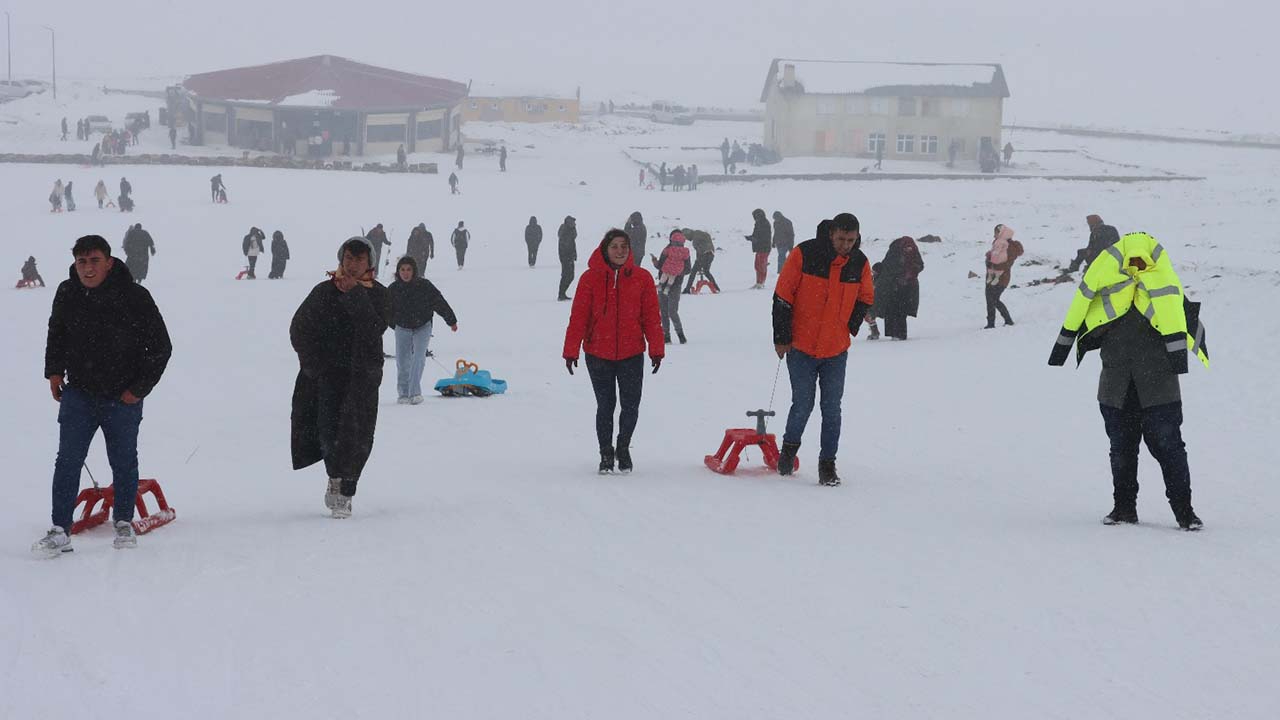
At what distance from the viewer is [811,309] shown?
26.7 feet

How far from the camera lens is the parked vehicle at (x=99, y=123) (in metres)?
75.1

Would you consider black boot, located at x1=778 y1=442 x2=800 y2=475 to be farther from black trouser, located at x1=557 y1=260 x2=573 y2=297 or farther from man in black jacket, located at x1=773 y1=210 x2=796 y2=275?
man in black jacket, located at x1=773 y1=210 x2=796 y2=275

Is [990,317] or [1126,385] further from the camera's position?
[990,317]

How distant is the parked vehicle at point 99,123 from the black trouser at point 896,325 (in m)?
65.5

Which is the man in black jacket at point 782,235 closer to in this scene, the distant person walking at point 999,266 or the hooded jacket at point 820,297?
the distant person walking at point 999,266

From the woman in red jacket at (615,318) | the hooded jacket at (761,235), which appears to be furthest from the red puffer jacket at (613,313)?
the hooded jacket at (761,235)

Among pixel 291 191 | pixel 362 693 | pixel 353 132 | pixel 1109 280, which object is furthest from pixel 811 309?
pixel 353 132

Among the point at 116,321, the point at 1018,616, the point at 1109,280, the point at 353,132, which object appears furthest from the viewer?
the point at 353,132

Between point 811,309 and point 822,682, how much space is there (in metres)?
3.90

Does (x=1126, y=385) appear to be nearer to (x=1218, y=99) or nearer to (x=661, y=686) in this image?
(x=661, y=686)

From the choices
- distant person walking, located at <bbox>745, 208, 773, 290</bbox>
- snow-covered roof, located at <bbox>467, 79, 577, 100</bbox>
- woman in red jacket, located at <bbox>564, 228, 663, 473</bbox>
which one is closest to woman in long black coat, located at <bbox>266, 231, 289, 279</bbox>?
distant person walking, located at <bbox>745, 208, 773, 290</bbox>

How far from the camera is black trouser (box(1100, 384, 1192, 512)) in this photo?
695cm

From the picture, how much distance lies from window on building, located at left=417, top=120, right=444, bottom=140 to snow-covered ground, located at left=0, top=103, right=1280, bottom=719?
192 feet

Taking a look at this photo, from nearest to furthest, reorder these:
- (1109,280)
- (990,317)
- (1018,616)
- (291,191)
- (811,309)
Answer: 1. (1018,616)
2. (1109,280)
3. (811,309)
4. (990,317)
5. (291,191)
